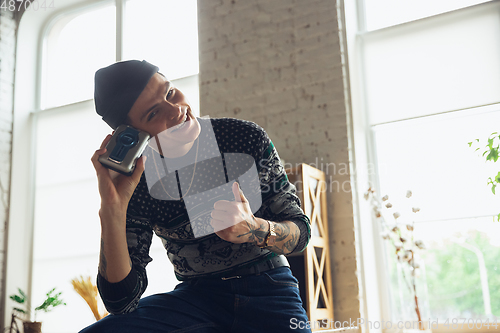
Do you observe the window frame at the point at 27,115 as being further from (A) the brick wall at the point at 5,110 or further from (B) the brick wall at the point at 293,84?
(B) the brick wall at the point at 293,84

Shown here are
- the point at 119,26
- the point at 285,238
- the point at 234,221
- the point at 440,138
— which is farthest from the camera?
the point at 119,26

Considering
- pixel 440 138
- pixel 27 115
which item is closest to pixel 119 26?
pixel 27 115

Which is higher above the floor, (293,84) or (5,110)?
(5,110)

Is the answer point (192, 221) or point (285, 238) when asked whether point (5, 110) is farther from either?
point (285, 238)

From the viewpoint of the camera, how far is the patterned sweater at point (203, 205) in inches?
45.6

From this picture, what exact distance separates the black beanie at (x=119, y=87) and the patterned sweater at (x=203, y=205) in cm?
17

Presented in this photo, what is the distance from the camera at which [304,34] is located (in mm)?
3066

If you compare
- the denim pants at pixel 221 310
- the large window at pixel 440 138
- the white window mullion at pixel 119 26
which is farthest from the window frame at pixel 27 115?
the denim pants at pixel 221 310

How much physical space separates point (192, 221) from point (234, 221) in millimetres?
299

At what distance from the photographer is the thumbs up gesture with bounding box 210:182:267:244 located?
95cm

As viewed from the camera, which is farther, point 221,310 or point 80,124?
point 80,124

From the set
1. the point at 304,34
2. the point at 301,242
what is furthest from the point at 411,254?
the point at 304,34

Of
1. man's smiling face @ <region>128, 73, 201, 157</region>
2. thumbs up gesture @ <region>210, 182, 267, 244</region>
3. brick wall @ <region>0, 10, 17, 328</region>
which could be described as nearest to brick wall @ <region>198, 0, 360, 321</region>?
man's smiling face @ <region>128, 73, 201, 157</region>

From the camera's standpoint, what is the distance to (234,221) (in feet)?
3.10
